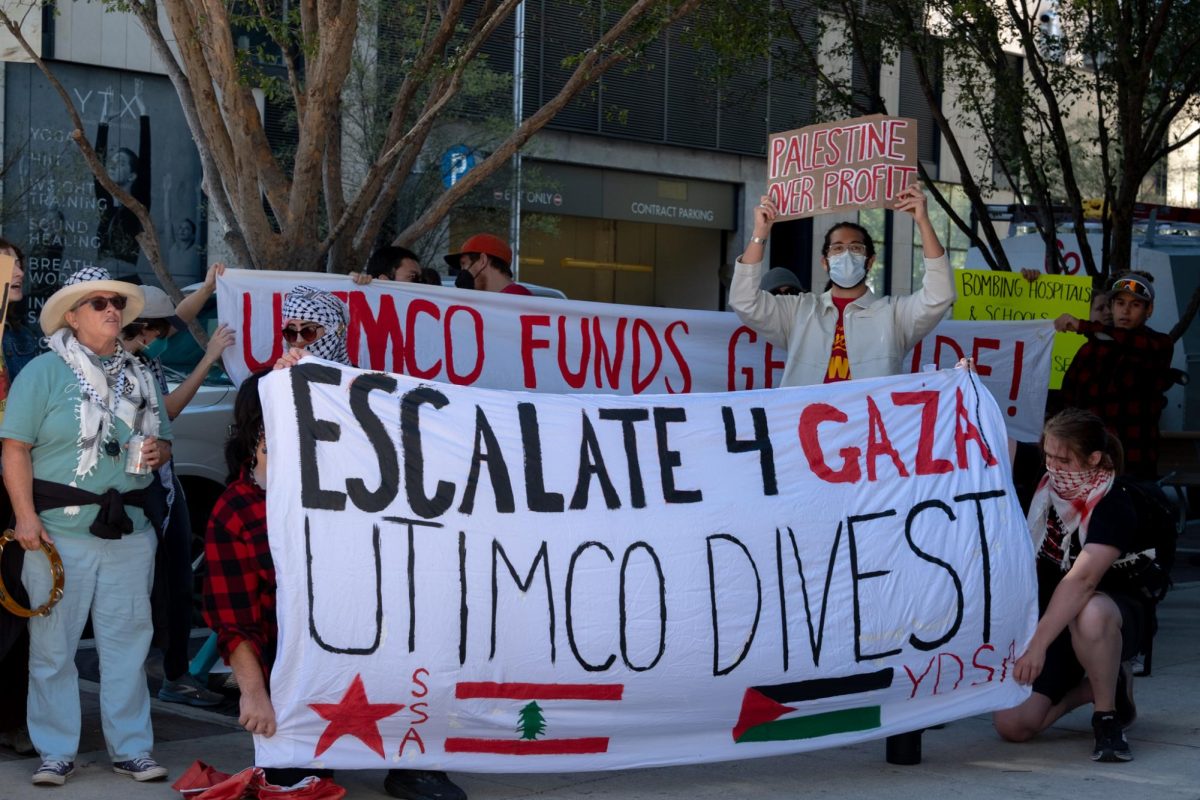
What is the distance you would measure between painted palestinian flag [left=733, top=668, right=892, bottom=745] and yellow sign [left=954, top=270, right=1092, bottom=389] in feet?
12.6

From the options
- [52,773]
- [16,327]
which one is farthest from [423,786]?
[16,327]

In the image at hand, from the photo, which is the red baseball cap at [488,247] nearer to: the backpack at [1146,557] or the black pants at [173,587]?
the black pants at [173,587]

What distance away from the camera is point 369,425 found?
15.2 feet

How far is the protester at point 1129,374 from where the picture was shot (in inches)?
293

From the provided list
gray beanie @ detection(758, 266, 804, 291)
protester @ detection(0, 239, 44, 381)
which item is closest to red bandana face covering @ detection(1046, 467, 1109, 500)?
gray beanie @ detection(758, 266, 804, 291)

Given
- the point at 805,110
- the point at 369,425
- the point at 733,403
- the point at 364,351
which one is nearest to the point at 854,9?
the point at 364,351

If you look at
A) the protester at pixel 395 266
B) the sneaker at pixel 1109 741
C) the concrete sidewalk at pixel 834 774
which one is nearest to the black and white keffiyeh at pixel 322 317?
the protester at pixel 395 266

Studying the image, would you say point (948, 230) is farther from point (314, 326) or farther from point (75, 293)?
point (75, 293)

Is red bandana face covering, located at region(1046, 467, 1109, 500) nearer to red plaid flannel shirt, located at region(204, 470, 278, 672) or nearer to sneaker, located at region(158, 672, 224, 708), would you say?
red plaid flannel shirt, located at region(204, 470, 278, 672)

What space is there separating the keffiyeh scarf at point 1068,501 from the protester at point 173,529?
3069 mm

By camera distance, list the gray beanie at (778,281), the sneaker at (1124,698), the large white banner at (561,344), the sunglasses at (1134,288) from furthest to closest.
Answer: the gray beanie at (778,281), the sunglasses at (1134,288), the large white banner at (561,344), the sneaker at (1124,698)

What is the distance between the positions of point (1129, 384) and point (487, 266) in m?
3.16

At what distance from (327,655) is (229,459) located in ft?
2.56

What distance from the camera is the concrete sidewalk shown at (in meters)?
4.95
